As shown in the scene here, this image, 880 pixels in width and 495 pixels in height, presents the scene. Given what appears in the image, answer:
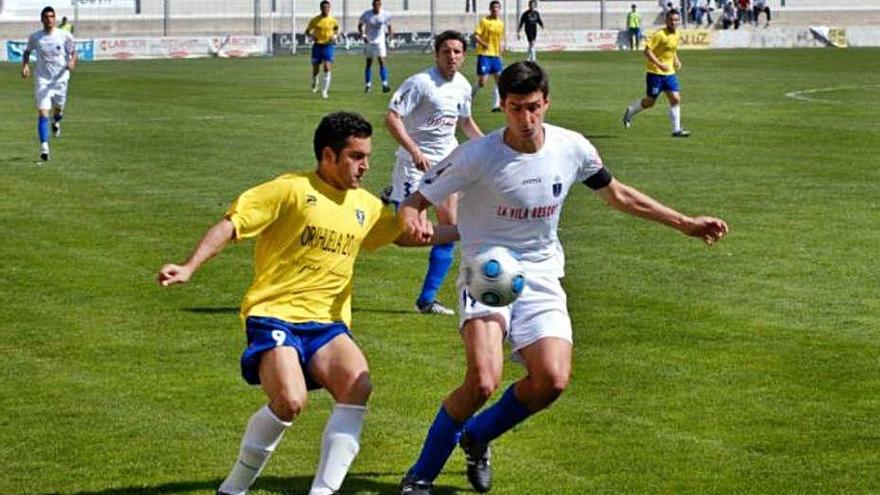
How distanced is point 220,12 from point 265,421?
74.7 metres

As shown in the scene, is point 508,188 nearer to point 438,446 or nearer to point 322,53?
point 438,446

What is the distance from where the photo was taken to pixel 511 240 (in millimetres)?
9766

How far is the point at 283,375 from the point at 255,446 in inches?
15.3

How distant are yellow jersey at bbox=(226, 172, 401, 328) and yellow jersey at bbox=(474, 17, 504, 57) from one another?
32.3 meters

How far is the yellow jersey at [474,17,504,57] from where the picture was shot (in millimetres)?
41656

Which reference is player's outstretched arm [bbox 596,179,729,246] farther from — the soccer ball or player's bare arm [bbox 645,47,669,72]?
player's bare arm [bbox 645,47,669,72]

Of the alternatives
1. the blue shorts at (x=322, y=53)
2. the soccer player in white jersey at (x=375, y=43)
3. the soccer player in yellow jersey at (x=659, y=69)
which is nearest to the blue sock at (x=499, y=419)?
the soccer player in yellow jersey at (x=659, y=69)

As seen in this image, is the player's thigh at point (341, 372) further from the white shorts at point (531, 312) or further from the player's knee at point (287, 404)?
the white shorts at point (531, 312)

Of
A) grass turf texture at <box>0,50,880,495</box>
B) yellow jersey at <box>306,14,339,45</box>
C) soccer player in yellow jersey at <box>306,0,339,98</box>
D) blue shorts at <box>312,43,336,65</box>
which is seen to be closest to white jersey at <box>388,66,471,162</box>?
grass turf texture at <box>0,50,880,495</box>

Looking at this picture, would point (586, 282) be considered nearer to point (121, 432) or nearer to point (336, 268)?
point (121, 432)

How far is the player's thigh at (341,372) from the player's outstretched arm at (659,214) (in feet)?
5.69

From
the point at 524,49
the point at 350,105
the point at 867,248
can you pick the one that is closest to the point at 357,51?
the point at 524,49

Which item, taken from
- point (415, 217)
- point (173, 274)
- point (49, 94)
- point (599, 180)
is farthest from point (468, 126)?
point (49, 94)

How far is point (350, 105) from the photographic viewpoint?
1625 inches
